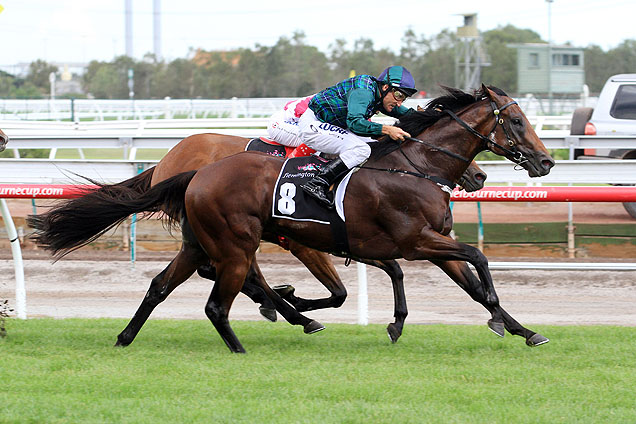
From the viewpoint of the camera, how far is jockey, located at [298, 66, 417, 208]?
5320 millimetres

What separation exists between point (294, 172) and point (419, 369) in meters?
1.50

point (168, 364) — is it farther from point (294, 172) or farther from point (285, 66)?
point (285, 66)

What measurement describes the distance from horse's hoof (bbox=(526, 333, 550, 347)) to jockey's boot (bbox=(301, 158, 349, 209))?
147cm

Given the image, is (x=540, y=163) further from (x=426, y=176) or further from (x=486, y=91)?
(x=426, y=176)

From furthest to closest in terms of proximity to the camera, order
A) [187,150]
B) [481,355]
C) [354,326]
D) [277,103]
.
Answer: [277,103], [187,150], [354,326], [481,355]

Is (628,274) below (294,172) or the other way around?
below

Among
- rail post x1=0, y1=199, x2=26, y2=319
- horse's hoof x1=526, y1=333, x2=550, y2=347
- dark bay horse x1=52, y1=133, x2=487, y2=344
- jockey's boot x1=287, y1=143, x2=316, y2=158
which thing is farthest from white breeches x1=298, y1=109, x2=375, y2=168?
rail post x1=0, y1=199, x2=26, y2=319

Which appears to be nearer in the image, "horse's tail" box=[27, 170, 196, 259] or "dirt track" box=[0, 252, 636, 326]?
"horse's tail" box=[27, 170, 196, 259]

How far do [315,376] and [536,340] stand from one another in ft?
5.03

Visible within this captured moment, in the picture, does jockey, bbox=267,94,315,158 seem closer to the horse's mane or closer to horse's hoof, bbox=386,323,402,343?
the horse's mane

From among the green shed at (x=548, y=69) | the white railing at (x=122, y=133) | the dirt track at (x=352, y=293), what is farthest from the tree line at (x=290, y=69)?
the dirt track at (x=352, y=293)

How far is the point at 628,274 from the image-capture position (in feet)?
27.5

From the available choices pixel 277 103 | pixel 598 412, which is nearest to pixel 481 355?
pixel 598 412

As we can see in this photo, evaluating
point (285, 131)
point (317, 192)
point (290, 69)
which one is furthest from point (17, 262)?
point (290, 69)
